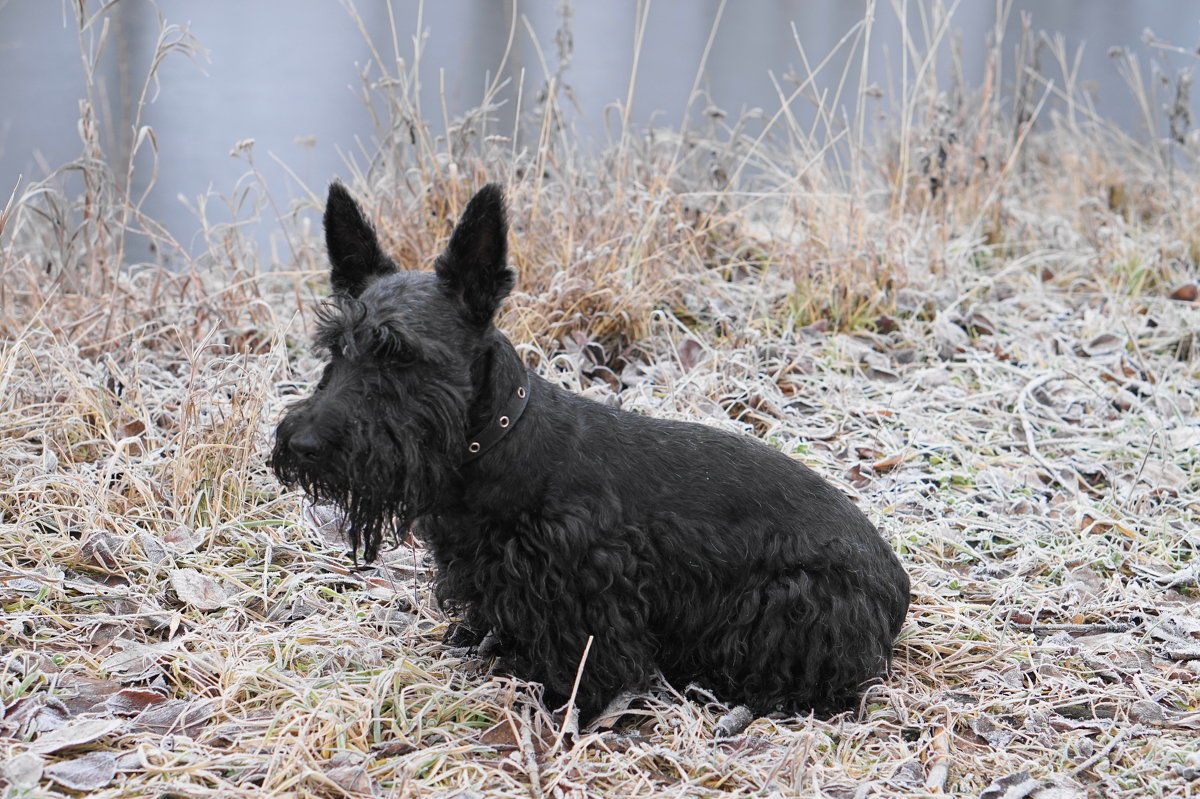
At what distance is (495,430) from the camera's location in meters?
2.84

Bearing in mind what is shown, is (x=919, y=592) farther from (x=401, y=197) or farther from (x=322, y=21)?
(x=322, y=21)

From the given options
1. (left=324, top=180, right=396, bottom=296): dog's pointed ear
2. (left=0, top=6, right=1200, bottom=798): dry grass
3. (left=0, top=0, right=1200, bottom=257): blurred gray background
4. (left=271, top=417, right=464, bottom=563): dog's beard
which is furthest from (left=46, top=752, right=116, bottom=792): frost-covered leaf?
(left=0, top=0, right=1200, bottom=257): blurred gray background

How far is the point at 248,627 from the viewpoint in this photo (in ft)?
10.7

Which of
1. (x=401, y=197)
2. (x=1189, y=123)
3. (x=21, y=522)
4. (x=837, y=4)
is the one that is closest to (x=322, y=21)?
(x=837, y=4)

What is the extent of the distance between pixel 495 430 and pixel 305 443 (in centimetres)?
51

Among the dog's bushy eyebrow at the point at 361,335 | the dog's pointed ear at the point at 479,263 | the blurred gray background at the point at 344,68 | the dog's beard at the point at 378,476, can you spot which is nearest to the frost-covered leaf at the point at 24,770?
the dog's beard at the point at 378,476

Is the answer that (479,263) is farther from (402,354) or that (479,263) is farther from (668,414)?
(668,414)

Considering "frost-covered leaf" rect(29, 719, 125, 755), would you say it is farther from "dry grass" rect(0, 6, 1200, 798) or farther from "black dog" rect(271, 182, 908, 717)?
"black dog" rect(271, 182, 908, 717)

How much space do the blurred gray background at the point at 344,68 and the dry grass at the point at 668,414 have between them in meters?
1.29

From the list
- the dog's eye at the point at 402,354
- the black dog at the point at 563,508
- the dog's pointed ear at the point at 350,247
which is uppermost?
the dog's pointed ear at the point at 350,247

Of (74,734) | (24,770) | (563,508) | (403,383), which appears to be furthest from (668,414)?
(24,770)

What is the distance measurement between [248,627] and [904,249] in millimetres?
4180

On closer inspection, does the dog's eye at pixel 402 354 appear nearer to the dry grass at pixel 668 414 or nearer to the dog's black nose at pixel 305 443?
the dog's black nose at pixel 305 443

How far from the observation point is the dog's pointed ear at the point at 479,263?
271 cm
